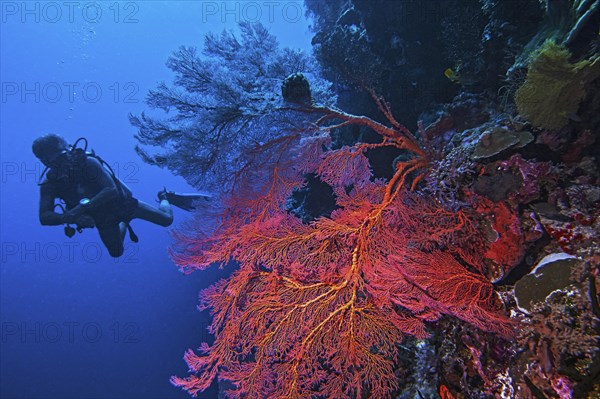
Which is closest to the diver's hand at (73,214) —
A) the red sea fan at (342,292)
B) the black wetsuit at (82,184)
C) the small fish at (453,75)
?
the black wetsuit at (82,184)

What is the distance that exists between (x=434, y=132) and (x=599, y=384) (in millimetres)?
3117

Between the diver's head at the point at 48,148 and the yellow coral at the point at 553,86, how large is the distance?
912cm

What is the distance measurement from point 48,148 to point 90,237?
6779 cm

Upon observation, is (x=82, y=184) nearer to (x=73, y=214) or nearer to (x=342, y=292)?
(x=73, y=214)

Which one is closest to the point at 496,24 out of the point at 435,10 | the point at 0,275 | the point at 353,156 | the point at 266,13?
the point at 435,10

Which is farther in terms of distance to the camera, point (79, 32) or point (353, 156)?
point (79, 32)

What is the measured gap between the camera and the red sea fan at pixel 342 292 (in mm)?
2906

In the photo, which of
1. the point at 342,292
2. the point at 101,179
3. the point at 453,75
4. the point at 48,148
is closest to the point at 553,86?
the point at 453,75

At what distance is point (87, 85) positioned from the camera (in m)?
76.7

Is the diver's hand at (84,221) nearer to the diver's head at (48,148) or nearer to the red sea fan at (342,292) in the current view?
the diver's head at (48,148)

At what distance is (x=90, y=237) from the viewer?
209 ft

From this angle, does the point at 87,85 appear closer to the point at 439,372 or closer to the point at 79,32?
the point at 79,32

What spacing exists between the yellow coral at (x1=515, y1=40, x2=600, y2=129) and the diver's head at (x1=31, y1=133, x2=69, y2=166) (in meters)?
9.12

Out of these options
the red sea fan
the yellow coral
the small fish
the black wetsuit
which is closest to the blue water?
the black wetsuit
